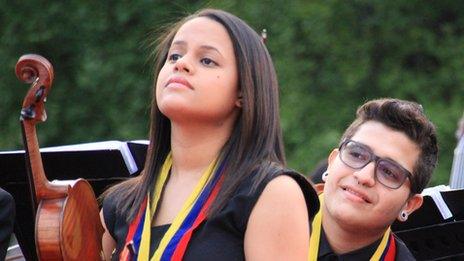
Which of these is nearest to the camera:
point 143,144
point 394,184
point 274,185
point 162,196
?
point 274,185

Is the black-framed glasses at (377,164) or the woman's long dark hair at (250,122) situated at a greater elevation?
the woman's long dark hair at (250,122)

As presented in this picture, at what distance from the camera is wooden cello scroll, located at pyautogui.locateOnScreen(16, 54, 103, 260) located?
9.51ft

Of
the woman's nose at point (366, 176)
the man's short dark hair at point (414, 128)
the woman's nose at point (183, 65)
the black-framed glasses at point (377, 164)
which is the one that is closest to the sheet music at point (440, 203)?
the man's short dark hair at point (414, 128)

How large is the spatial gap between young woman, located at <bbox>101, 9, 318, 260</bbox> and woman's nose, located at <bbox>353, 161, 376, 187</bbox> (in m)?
0.70

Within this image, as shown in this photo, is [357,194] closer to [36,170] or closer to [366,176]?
[366,176]

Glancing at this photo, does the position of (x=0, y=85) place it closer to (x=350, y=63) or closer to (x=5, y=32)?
(x=5, y=32)

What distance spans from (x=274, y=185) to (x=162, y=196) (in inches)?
13.2

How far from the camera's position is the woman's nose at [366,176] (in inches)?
143

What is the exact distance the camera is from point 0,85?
881 centimetres

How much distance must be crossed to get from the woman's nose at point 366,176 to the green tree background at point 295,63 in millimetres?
4152

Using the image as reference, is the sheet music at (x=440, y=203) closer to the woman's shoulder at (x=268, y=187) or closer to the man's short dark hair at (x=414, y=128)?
the man's short dark hair at (x=414, y=128)

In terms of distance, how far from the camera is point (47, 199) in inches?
117

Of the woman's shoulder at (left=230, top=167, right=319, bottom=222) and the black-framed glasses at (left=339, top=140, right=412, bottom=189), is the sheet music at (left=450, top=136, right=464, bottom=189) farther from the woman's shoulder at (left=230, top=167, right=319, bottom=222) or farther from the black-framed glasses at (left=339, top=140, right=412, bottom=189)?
the woman's shoulder at (left=230, top=167, right=319, bottom=222)

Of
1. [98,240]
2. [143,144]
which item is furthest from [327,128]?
[98,240]
